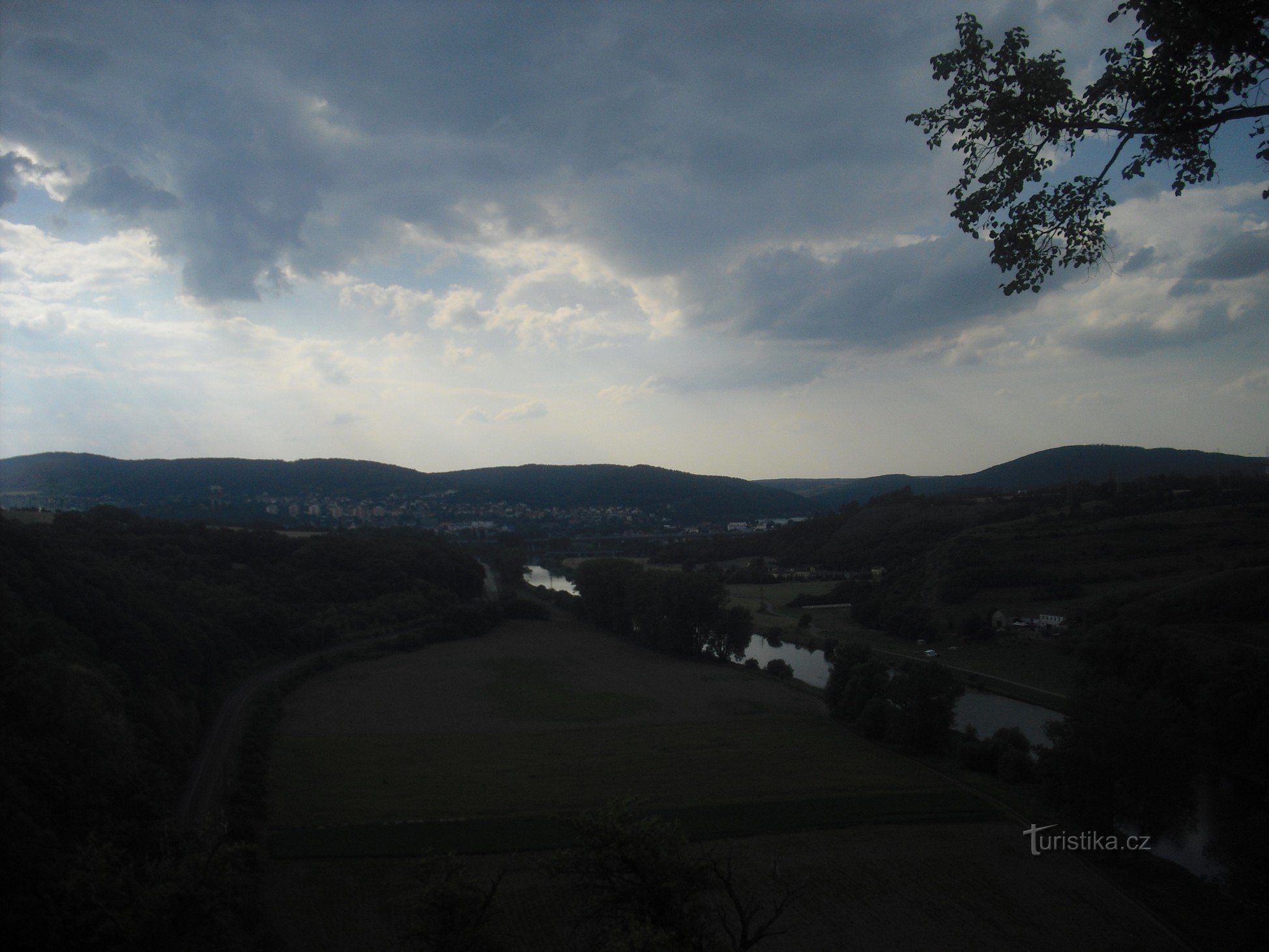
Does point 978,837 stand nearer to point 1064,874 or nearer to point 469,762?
point 1064,874

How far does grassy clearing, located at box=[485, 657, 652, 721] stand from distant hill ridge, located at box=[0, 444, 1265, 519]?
5562cm

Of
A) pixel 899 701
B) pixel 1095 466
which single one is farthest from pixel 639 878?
pixel 1095 466

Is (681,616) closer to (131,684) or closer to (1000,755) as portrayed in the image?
(1000,755)

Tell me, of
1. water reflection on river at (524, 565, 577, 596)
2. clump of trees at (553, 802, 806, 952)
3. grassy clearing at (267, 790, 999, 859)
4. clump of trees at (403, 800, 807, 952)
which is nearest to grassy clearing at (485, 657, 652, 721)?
grassy clearing at (267, 790, 999, 859)

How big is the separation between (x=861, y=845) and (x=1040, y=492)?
6119 cm

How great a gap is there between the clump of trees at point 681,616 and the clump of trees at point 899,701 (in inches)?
495

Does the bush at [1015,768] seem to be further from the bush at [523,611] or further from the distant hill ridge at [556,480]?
the distant hill ridge at [556,480]

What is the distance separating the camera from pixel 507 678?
35312 millimetres

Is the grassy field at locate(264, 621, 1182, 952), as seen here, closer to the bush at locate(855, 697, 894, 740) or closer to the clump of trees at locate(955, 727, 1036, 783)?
the bush at locate(855, 697, 894, 740)

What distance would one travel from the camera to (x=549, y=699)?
31.7m

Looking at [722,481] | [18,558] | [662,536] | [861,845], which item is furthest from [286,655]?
[722,481]

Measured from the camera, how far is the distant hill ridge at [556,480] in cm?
8131

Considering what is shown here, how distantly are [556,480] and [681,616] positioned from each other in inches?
3952

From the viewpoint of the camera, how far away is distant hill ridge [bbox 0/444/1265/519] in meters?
81.3
